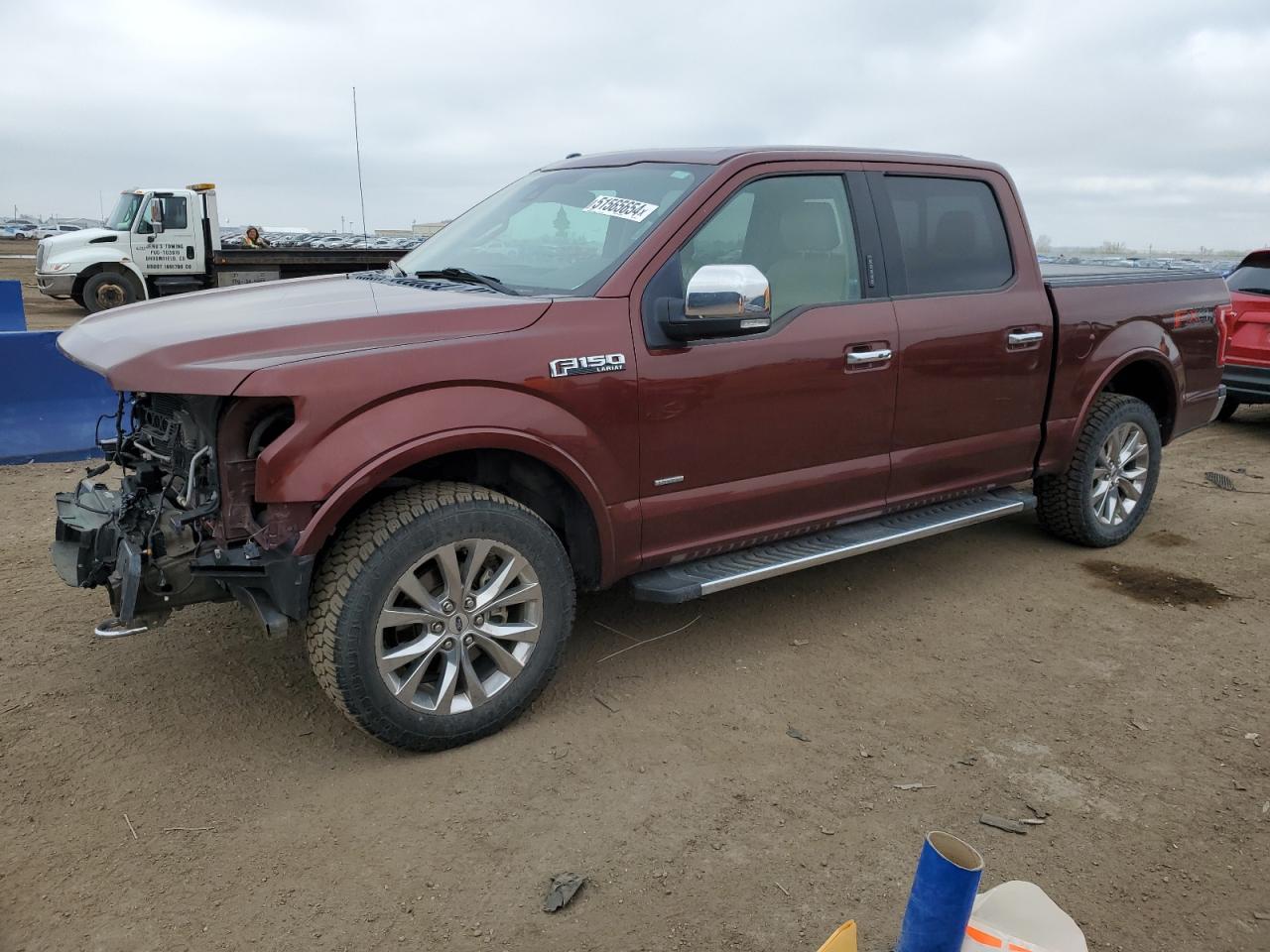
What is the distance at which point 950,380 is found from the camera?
4.39m

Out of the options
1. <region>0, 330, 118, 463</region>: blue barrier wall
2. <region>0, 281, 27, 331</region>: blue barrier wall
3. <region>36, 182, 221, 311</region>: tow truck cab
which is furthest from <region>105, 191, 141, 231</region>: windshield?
<region>0, 330, 118, 463</region>: blue barrier wall

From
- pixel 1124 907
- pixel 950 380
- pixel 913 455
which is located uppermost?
pixel 950 380

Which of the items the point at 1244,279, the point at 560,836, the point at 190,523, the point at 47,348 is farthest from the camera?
the point at 1244,279

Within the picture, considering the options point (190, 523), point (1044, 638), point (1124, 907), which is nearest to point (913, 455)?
point (1044, 638)

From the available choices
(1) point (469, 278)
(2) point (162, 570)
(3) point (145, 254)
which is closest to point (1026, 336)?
(1) point (469, 278)

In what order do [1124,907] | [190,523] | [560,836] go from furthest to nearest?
[190,523]
[560,836]
[1124,907]

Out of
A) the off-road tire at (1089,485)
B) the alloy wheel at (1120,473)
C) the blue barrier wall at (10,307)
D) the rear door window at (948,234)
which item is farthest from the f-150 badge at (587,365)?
the blue barrier wall at (10,307)

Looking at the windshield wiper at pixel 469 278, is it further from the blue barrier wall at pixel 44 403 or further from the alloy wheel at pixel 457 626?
the blue barrier wall at pixel 44 403

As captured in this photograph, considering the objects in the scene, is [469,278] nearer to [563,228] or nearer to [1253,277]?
[563,228]

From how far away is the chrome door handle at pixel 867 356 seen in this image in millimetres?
3986

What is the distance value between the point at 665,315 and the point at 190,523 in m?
1.71

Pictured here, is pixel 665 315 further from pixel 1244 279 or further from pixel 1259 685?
pixel 1244 279

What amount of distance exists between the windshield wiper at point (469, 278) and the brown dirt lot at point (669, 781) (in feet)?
4.93

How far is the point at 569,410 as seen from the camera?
3320 millimetres
